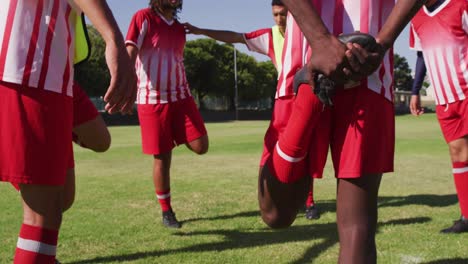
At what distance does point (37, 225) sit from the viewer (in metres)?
2.21

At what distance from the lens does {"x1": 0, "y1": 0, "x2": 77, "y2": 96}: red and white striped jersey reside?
219 centimetres

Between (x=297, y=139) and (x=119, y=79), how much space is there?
101 cm

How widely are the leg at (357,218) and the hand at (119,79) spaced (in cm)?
115

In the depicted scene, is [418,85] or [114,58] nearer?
[114,58]

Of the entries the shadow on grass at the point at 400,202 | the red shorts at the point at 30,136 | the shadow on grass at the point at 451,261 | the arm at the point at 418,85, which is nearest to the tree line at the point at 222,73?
the shadow on grass at the point at 400,202

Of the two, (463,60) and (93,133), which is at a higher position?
(463,60)

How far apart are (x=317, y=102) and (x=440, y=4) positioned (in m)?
3.06

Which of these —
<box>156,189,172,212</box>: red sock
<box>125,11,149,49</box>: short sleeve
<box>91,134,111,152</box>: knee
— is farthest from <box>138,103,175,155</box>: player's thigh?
<box>91,134,111,152</box>: knee

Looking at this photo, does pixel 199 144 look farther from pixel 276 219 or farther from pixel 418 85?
pixel 418 85

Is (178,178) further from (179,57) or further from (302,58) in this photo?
(302,58)

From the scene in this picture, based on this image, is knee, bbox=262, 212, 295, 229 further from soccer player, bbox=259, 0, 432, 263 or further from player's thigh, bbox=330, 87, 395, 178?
player's thigh, bbox=330, 87, 395, 178

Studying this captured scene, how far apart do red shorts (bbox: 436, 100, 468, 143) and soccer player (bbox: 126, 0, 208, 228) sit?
251 cm

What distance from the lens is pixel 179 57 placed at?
19.1 ft

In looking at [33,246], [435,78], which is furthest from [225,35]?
[33,246]
